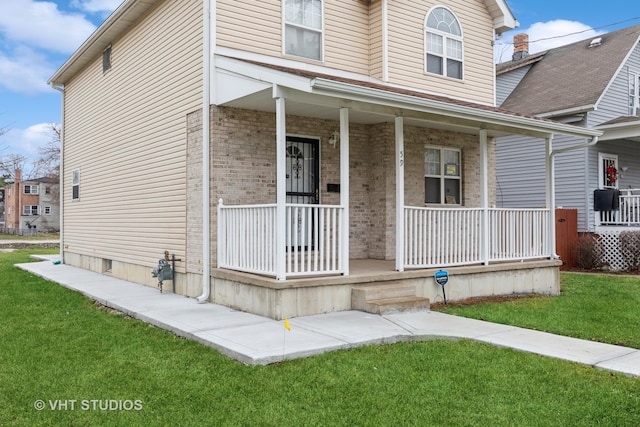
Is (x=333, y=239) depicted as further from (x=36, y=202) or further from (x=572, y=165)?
(x=36, y=202)

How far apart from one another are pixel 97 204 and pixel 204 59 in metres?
6.44

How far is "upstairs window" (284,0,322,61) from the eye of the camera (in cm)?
986

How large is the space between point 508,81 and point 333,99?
15.2 m

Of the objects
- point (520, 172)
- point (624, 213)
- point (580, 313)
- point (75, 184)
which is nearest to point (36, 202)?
point (75, 184)

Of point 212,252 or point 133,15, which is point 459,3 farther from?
point 212,252

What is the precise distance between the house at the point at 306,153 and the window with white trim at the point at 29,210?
4587 centimetres

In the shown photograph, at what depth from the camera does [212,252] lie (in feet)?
28.8

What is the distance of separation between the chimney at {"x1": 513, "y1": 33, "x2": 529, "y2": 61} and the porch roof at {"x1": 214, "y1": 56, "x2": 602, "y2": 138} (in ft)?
45.7


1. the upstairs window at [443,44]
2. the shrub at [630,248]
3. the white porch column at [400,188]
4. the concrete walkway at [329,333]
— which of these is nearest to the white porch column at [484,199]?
the white porch column at [400,188]

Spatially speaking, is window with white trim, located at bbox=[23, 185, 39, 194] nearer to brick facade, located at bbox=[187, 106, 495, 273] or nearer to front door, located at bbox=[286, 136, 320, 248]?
brick facade, located at bbox=[187, 106, 495, 273]

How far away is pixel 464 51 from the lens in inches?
482

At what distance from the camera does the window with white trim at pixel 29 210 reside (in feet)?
176

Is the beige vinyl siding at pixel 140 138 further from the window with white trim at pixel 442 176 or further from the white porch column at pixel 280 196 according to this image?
the window with white trim at pixel 442 176

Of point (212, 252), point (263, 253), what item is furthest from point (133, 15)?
point (263, 253)
